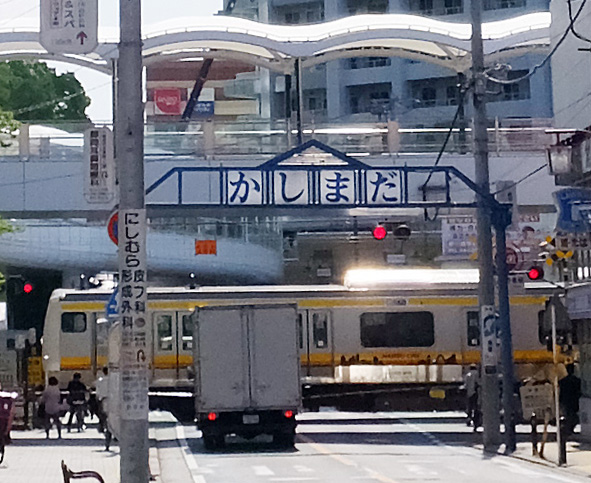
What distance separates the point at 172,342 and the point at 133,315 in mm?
22356

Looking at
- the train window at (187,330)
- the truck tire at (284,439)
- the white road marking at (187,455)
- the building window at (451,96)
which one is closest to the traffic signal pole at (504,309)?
the truck tire at (284,439)

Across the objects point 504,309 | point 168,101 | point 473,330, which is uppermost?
point 168,101

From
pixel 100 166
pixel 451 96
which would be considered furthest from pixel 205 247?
pixel 100 166

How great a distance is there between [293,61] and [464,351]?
10.5 m

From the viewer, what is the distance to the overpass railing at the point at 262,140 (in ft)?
114

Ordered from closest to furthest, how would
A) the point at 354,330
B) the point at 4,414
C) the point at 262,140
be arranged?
the point at 4,414
the point at 262,140
the point at 354,330

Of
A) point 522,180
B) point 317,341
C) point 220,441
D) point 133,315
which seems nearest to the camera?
point 133,315

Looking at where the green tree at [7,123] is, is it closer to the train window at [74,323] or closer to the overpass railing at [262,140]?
the overpass railing at [262,140]

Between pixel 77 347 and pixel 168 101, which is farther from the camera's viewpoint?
pixel 168 101

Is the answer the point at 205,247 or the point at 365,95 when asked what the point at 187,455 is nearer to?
the point at 205,247

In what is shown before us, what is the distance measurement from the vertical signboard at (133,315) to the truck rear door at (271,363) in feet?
44.7

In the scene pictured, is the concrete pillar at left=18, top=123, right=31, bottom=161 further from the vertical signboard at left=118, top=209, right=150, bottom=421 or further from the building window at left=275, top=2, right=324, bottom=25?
the building window at left=275, top=2, right=324, bottom=25

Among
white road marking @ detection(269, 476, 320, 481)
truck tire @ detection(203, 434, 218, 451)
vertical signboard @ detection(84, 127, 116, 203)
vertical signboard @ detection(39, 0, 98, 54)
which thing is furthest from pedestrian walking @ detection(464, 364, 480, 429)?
vertical signboard @ detection(39, 0, 98, 54)

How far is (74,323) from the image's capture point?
36.5 meters
